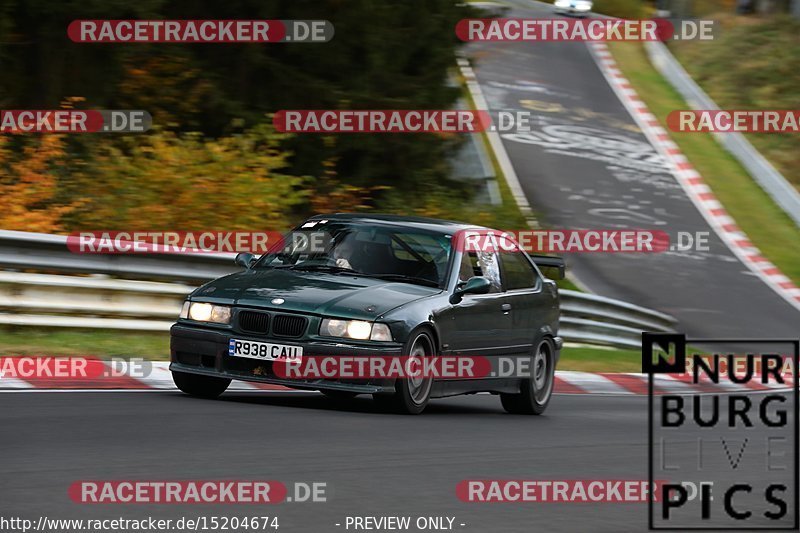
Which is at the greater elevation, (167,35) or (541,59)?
(541,59)

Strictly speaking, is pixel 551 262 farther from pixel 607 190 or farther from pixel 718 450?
pixel 607 190

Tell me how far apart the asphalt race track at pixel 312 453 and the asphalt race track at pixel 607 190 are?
12131 mm

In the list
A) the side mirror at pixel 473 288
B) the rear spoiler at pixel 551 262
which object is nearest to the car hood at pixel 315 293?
the side mirror at pixel 473 288

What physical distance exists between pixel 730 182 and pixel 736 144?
341 centimetres

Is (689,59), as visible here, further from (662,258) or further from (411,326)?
(411,326)

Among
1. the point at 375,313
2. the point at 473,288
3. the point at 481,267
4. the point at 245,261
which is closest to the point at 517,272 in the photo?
the point at 481,267

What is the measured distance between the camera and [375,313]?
10227 millimetres

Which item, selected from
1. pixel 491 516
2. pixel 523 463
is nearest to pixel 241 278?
pixel 523 463

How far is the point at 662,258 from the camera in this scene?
89.4 feet

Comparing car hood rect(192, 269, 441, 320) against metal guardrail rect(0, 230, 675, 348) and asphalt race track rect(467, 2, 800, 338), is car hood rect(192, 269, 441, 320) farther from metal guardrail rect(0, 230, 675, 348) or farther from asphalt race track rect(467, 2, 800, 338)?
asphalt race track rect(467, 2, 800, 338)

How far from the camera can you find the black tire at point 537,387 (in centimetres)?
1218

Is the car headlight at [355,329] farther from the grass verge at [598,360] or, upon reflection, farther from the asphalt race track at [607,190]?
the asphalt race track at [607,190]

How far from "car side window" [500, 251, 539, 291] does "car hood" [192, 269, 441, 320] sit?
1260mm

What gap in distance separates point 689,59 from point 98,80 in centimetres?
2673
